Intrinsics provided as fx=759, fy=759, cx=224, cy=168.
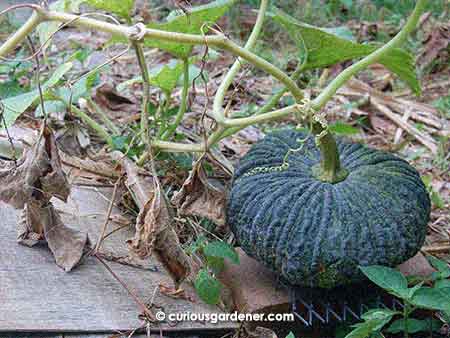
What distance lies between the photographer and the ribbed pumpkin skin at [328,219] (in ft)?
4.30

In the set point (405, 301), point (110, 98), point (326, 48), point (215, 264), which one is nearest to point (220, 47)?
point (326, 48)

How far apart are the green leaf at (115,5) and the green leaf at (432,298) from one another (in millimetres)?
751

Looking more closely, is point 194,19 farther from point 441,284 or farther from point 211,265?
point 441,284

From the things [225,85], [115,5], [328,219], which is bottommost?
[328,219]

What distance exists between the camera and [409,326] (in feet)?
4.29

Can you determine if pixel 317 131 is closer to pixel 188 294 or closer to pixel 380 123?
pixel 188 294

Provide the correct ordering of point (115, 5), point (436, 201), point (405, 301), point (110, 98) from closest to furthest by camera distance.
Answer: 1. point (405, 301)
2. point (115, 5)
3. point (436, 201)
4. point (110, 98)

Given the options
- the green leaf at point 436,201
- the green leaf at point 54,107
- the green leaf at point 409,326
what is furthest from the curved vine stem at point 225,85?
the green leaf at point 436,201

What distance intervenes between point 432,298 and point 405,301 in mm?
55

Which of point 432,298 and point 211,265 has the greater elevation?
point 432,298

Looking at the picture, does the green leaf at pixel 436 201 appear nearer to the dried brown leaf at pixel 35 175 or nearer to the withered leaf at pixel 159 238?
the withered leaf at pixel 159 238

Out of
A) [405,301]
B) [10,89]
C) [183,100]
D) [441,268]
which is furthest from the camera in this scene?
[10,89]

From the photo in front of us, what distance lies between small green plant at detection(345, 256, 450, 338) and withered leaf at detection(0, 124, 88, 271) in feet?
1.66

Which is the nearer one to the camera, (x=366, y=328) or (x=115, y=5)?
(x=366, y=328)
